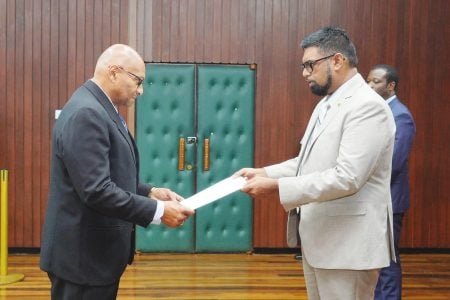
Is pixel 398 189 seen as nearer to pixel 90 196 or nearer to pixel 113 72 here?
pixel 113 72

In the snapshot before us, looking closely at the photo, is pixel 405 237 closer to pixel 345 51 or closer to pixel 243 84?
pixel 243 84

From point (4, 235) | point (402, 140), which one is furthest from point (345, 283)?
point (4, 235)

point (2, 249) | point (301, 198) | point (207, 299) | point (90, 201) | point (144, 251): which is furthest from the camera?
point (144, 251)

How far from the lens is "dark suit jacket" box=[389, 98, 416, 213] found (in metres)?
3.96

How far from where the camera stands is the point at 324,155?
246 cm

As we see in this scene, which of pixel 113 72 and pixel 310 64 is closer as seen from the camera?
pixel 113 72

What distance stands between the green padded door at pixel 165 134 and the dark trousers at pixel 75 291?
388cm

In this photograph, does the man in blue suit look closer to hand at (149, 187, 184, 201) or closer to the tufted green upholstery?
hand at (149, 187, 184, 201)

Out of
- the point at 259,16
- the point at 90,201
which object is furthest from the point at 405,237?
the point at 90,201

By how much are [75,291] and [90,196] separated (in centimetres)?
38

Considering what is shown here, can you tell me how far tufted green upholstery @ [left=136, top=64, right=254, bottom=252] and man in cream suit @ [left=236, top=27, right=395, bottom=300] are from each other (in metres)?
3.71

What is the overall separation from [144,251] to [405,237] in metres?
2.75

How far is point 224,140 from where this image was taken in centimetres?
630

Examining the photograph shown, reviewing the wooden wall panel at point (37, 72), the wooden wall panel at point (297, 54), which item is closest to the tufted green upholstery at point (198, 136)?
the wooden wall panel at point (297, 54)
